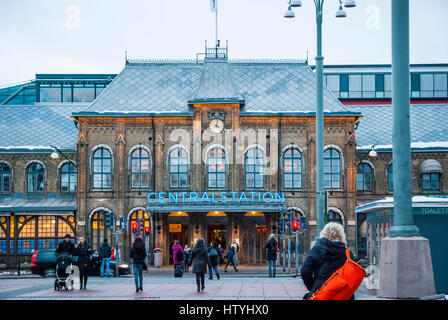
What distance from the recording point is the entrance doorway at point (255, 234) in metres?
42.2

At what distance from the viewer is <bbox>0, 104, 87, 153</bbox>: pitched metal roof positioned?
44750 millimetres

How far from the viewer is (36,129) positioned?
47.2 m

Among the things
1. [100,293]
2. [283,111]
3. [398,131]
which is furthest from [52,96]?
[398,131]

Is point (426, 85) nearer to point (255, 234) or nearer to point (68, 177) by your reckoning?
point (255, 234)

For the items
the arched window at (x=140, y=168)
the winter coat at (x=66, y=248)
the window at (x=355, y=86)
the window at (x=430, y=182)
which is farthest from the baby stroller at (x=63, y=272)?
the window at (x=355, y=86)

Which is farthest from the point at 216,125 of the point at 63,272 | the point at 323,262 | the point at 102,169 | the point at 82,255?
the point at 323,262

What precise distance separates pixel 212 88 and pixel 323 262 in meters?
35.5

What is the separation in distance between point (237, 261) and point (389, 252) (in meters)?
30.2

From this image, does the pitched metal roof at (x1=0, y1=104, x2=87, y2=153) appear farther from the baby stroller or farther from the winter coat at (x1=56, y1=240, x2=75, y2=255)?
the baby stroller

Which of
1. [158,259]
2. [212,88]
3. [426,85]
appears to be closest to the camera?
[158,259]

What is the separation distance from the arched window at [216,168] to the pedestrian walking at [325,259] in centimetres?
3376

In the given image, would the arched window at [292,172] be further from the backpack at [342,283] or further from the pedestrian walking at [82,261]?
the backpack at [342,283]

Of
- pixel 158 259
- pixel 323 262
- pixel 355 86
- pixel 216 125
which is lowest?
pixel 158 259
